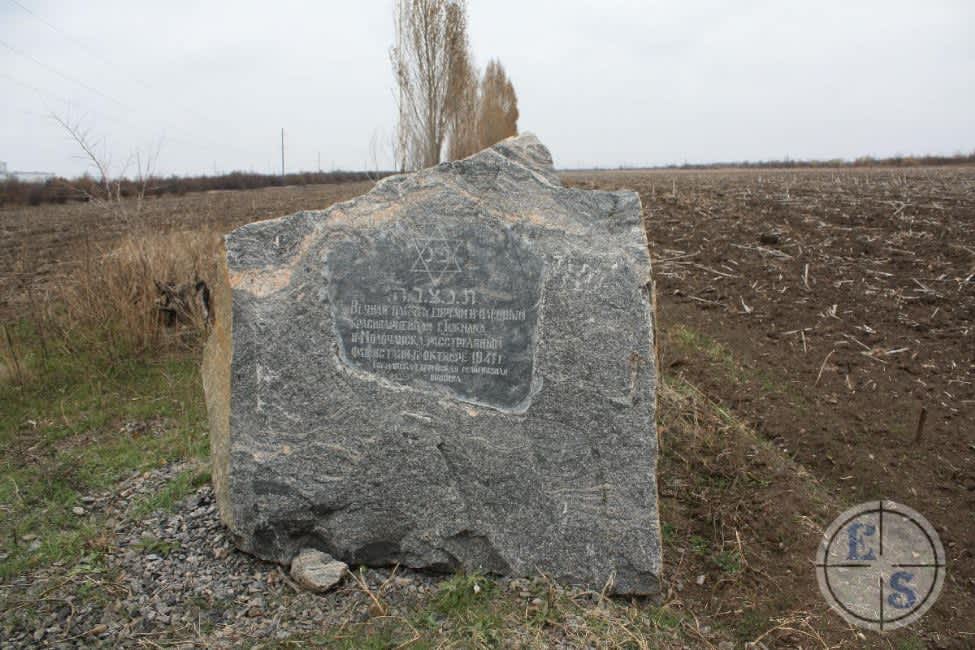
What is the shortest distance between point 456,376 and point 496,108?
19.0 meters

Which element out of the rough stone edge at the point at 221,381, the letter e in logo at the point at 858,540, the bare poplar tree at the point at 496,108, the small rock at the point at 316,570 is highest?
the bare poplar tree at the point at 496,108

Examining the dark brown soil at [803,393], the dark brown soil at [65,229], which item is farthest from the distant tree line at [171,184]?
the dark brown soil at [803,393]

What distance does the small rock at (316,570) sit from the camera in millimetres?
2857

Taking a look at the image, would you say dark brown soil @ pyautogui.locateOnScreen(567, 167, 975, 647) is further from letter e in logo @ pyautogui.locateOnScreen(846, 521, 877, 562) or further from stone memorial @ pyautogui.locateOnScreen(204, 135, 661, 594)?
stone memorial @ pyautogui.locateOnScreen(204, 135, 661, 594)

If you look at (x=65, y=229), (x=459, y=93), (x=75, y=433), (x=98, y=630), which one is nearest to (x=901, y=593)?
(x=98, y=630)

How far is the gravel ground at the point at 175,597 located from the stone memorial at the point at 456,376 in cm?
27

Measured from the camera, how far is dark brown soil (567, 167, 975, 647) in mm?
3834

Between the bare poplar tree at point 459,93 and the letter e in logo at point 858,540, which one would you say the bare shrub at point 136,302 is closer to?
the letter e in logo at point 858,540

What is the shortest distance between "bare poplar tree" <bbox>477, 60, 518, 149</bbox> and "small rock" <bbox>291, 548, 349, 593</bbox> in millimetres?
14966

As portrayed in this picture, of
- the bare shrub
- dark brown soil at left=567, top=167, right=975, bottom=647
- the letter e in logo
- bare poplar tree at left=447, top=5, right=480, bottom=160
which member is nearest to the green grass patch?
the bare shrub

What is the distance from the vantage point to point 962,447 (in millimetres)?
3998

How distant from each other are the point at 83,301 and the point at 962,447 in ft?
21.8

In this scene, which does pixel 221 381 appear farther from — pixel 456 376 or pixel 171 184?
pixel 171 184

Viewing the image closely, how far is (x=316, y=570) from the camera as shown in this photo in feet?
9.53
